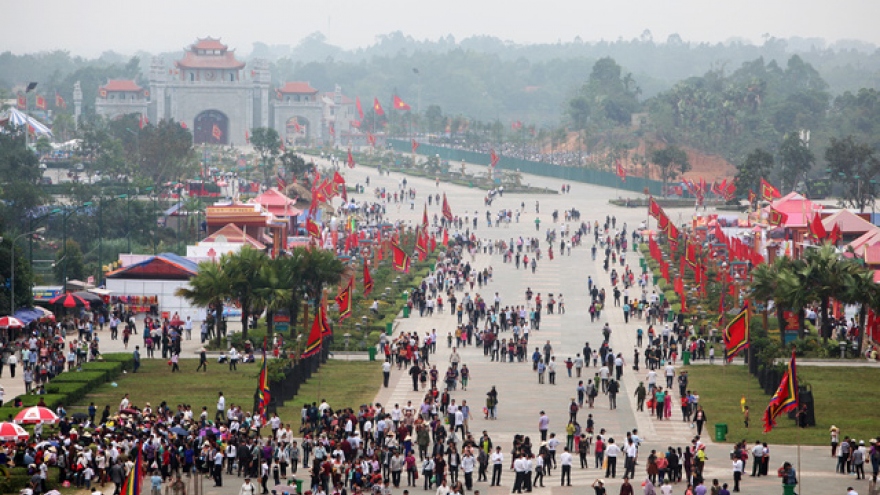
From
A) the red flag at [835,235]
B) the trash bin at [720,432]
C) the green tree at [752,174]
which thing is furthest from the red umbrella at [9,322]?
the green tree at [752,174]

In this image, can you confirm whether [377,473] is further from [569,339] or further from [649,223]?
[649,223]

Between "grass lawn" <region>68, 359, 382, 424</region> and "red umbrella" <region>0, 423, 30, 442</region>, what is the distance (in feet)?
26.3

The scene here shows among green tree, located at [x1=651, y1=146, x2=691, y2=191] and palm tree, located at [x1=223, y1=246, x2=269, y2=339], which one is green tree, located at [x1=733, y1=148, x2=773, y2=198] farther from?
palm tree, located at [x1=223, y1=246, x2=269, y2=339]

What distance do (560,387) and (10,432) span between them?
69.9 feet

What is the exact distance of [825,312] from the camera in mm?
61562

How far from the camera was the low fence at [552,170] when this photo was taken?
134125mm

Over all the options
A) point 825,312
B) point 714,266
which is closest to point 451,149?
point 714,266

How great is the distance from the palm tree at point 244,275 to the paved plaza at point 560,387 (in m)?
2.82

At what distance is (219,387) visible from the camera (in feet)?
178

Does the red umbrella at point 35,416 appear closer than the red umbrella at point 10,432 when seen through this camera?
No

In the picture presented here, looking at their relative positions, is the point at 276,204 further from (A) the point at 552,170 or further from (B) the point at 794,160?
(A) the point at 552,170

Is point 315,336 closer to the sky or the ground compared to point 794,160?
closer to the ground

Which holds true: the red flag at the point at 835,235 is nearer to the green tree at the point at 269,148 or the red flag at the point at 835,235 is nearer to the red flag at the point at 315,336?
the red flag at the point at 315,336

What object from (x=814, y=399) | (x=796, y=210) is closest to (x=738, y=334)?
(x=814, y=399)
